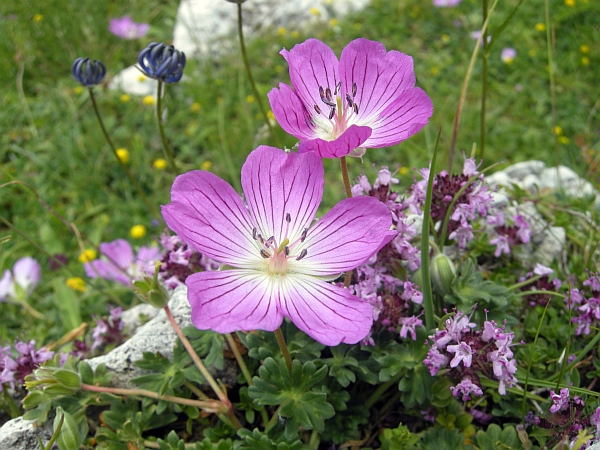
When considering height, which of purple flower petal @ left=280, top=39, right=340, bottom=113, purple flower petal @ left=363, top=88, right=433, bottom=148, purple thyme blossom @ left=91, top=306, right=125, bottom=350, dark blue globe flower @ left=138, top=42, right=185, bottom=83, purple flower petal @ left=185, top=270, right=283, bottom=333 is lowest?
purple thyme blossom @ left=91, top=306, right=125, bottom=350

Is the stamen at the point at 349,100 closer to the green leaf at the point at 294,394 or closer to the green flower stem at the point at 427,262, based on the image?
the green flower stem at the point at 427,262

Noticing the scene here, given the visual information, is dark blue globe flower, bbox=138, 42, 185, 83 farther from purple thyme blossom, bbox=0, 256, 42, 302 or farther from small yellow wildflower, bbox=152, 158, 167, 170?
small yellow wildflower, bbox=152, 158, 167, 170

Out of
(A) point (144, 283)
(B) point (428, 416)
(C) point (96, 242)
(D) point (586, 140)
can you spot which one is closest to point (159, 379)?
(A) point (144, 283)

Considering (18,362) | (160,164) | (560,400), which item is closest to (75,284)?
(160,164)

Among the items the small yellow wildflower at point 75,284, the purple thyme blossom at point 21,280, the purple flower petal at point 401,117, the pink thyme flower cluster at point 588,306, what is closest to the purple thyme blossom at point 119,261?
the small yellow wildflower at point 75,284

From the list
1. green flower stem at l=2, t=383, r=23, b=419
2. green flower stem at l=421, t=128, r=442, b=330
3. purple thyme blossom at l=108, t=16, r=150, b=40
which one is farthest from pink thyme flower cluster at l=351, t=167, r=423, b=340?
purple thyme blossom at l=108, t=16, r=150, b=40

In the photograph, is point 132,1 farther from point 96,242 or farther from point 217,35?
point 96,242
